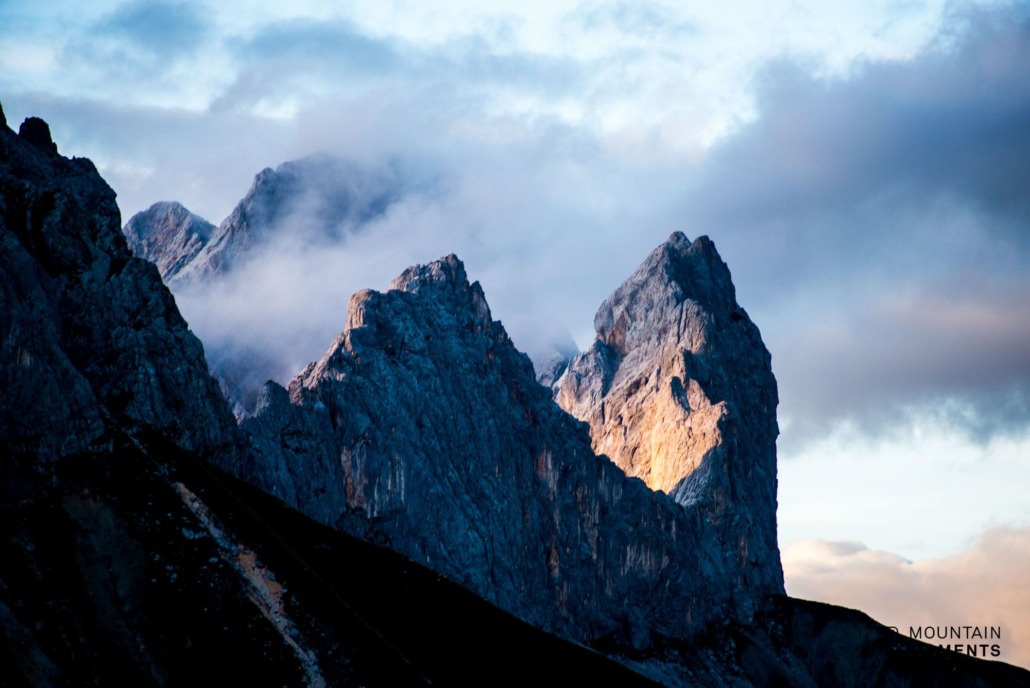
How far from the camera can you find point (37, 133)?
13988 centimetres

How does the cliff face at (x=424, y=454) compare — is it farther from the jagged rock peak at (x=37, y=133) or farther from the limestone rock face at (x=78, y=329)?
the jagged rock peak at (x=37, y=133)

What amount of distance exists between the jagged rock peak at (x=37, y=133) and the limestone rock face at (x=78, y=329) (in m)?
0.13

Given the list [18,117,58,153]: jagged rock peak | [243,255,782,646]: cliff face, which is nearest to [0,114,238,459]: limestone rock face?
[18,117,58,153]: jagged rock peak

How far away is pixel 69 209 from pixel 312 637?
1326 inches

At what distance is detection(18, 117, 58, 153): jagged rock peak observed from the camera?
139 meters

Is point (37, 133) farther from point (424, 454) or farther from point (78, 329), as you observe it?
point (424, 454)

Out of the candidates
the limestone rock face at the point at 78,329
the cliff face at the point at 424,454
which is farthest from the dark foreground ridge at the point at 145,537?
the cliff face at the point at 424,454

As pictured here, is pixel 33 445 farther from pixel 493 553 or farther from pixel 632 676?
pixel 493 553

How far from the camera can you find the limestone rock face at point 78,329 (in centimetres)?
10731

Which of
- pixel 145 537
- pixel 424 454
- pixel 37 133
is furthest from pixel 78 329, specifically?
pixel 424 454

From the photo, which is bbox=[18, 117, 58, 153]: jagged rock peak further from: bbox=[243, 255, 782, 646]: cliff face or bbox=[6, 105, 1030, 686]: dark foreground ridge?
bbox=[243, 255, 782, 646]: cliff face

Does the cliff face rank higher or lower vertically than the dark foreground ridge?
higher

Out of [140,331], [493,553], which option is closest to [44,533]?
[140,331]

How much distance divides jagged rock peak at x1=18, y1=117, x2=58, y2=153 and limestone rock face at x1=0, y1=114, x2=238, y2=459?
0.44 ft
